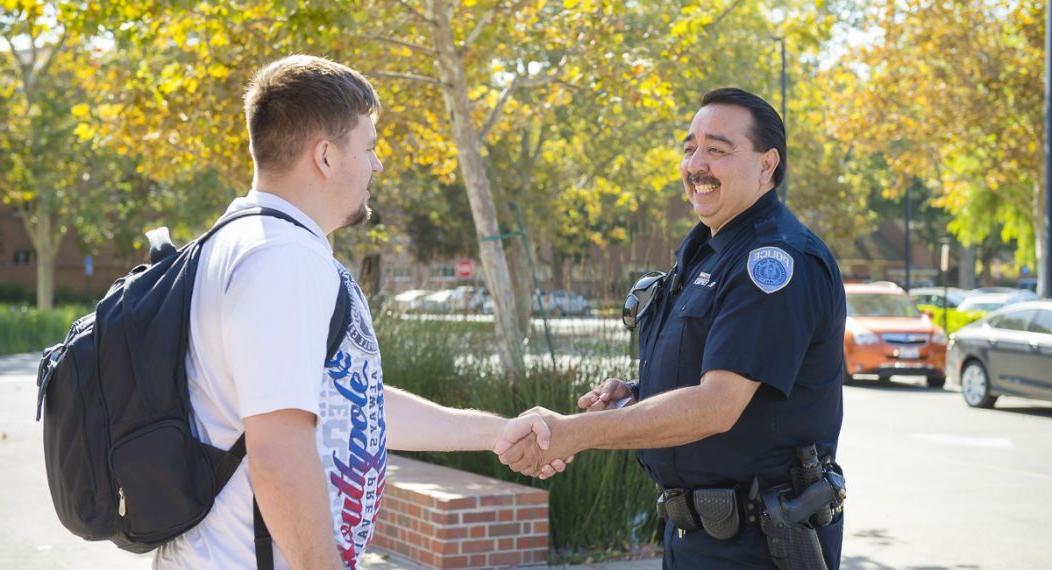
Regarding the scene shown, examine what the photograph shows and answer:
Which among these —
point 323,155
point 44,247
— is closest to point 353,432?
point 323,155

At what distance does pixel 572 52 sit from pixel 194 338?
11.5m

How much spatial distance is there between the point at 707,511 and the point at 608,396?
67 centimetres

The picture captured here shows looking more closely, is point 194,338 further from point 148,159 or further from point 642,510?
point 148,159

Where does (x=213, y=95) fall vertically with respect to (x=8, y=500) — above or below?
above

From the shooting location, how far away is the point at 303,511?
236cm

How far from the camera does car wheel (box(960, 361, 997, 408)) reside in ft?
57.8

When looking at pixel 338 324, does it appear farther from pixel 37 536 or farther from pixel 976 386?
pixel 976 386

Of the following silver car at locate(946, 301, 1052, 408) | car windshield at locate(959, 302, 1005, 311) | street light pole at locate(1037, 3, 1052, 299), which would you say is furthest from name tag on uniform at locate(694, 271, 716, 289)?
car windshield at locate(959, 302, 1005, 311)

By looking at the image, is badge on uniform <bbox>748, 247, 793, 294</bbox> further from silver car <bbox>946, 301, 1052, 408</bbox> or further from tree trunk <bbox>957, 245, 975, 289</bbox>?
tree trunk <bbox>957, 245, 975, 289</bbox>

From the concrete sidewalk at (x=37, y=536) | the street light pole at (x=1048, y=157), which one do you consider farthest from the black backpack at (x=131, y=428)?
the street light pole at (x=1048, y=157)

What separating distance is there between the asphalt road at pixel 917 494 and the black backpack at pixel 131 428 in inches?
195

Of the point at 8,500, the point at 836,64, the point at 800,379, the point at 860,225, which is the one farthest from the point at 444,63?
the point at 860,225

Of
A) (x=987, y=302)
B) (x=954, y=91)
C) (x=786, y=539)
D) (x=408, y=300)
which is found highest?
(x=954, y=91)

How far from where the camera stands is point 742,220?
3.58 m
